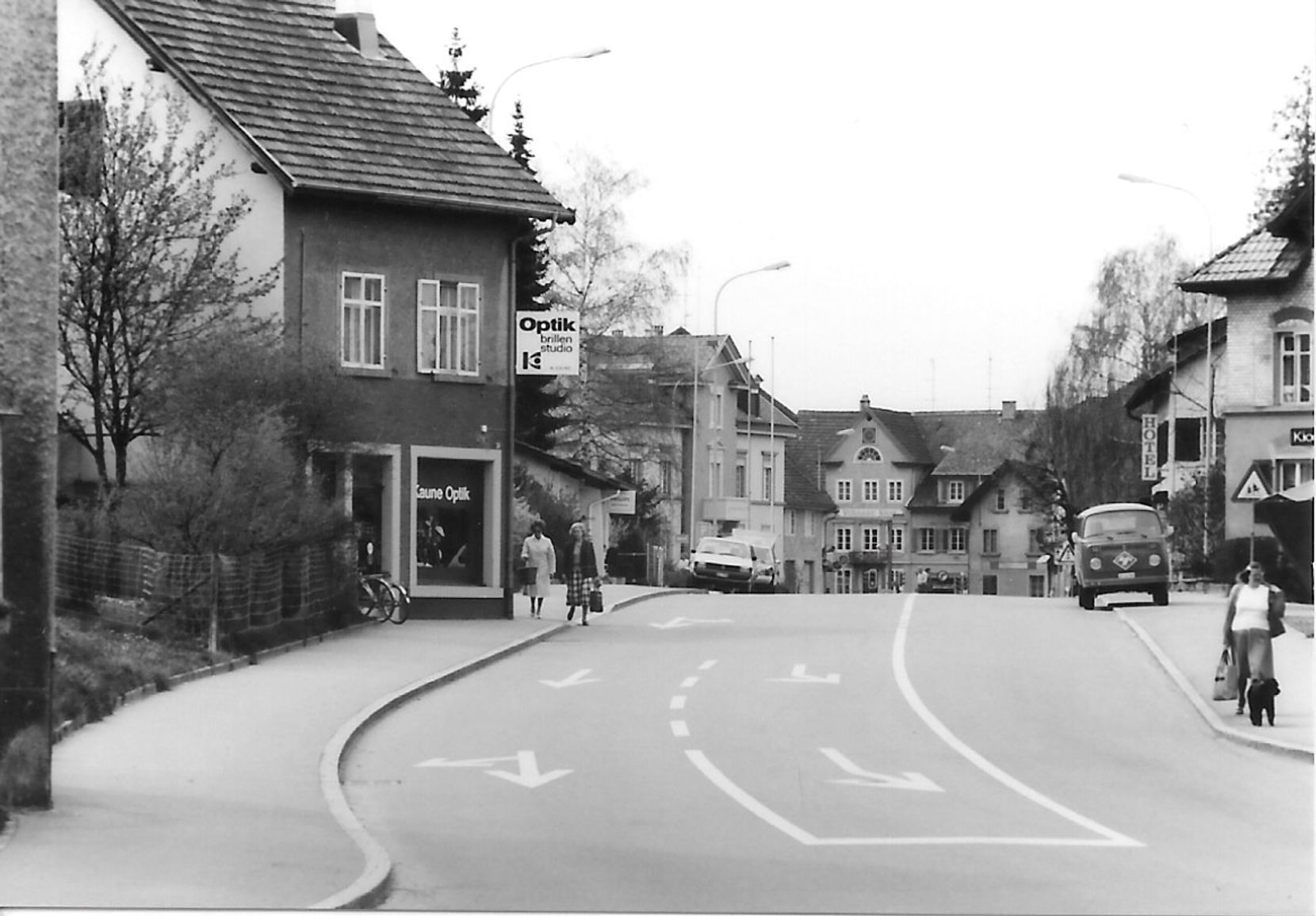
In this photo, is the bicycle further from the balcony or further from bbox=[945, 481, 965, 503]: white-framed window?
the balcony

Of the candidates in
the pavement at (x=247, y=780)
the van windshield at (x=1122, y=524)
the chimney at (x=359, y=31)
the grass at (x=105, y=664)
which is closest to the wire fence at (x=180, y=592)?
the grass at (x=105, y=664)

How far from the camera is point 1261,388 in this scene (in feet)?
45.7

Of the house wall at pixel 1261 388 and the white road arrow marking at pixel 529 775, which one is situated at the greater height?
the house wall at pixel 1261 388

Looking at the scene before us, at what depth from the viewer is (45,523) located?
493 inches

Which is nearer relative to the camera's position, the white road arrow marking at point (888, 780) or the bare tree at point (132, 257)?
the white road arrow marking at point (888, 780)

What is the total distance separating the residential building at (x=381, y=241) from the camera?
1093 inches

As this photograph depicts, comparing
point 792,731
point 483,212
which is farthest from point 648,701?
point 483,212

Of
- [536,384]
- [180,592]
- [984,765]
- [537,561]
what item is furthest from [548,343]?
[536,384]

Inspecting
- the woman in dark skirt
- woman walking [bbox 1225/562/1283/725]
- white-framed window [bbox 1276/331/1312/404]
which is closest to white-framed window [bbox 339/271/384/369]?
the woman in dark skirt

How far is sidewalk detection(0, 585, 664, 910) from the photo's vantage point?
432 inches

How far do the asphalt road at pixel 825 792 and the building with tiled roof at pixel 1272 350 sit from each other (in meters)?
2.01

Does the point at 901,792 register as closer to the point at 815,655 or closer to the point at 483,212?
the point at 815,655

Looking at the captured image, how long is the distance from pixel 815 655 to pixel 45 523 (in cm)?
1462

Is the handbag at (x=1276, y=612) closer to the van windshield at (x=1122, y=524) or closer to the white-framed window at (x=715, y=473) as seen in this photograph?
the van windshield at (x=1122, y=524)
